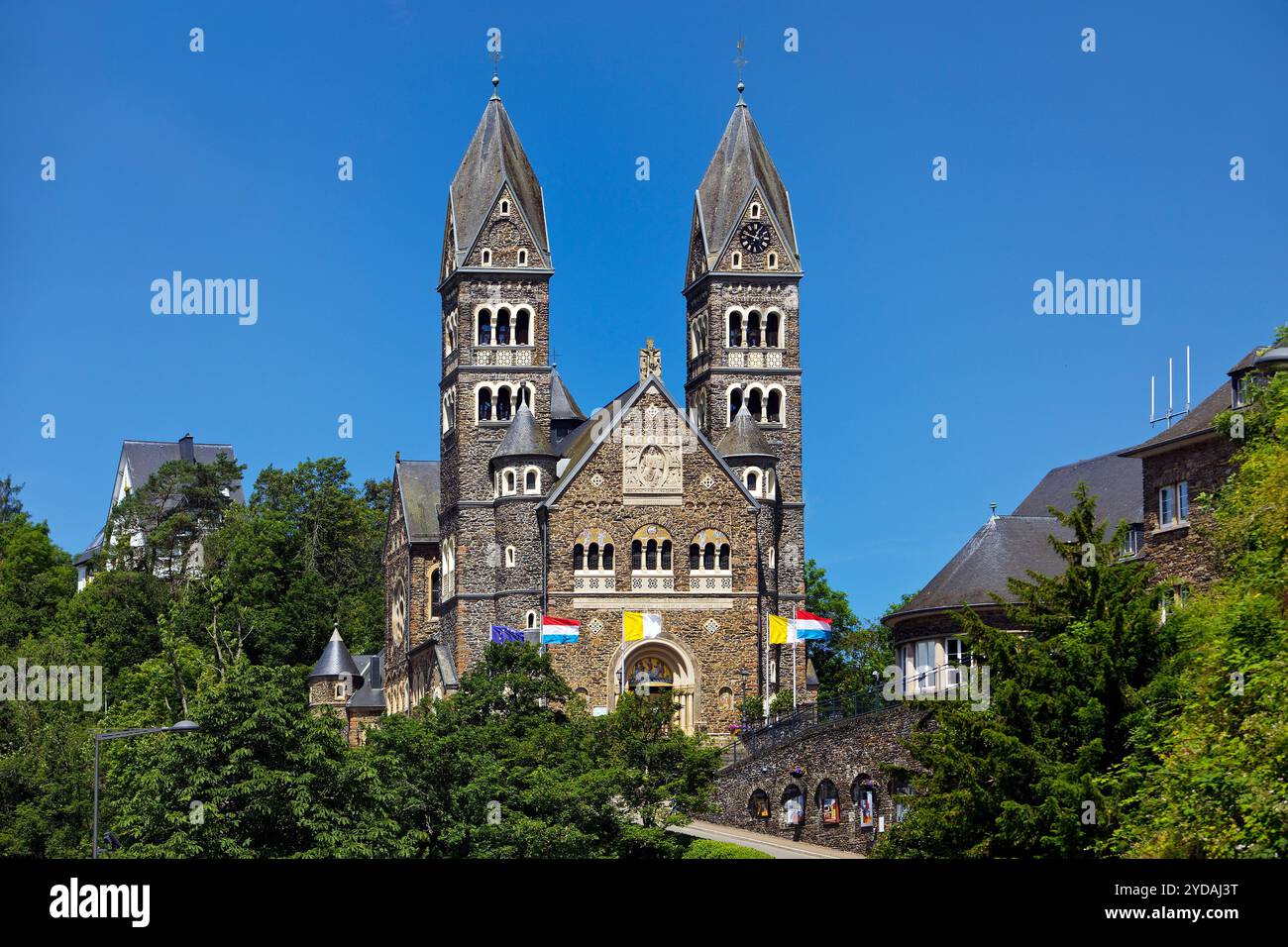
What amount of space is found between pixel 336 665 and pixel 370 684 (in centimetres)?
172

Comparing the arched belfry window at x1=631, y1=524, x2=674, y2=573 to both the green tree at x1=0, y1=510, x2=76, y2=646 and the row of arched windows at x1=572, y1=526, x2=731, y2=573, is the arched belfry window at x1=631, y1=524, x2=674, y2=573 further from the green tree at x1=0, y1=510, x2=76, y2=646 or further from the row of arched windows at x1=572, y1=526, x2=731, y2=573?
the green tree at x1=0, y1=510, x2=76, y2=646

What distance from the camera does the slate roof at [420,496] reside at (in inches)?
3479

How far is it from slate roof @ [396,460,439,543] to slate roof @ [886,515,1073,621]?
33.2 m

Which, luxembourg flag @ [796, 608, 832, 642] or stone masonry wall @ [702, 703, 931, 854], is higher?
luxembourg flag @ [796, 608, 832, 642]

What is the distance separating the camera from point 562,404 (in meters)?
93.2

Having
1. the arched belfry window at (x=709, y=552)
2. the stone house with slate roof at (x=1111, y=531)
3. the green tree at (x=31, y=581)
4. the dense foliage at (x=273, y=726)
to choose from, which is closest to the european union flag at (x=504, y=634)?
the dense foliage at (x=273, y=726)

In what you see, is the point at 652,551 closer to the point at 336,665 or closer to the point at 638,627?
the point at 638,627

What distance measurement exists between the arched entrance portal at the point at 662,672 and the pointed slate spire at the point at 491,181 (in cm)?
1573

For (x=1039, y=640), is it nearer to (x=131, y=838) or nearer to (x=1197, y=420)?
(x=1197, y=420)

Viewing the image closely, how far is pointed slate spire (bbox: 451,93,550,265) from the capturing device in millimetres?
80938

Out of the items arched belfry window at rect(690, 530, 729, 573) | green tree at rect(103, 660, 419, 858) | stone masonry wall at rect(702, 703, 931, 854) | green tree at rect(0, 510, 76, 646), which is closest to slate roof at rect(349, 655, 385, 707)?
green tree at rect(0, 510, 76, 646)
